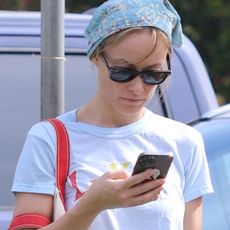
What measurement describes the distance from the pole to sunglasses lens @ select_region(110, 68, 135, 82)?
29.3 inches

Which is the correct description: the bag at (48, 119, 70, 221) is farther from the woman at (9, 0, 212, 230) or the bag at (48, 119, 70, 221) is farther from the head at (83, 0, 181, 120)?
the head at (83, 0, 181, 120)

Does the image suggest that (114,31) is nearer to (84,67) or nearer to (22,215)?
(22,215)

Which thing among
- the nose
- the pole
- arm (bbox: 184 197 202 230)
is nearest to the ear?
the nose

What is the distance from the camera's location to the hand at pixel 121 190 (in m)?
2.59

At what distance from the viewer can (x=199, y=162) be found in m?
2.91

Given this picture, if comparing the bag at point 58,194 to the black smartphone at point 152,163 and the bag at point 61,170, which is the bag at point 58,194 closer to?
the bag at point 61,170

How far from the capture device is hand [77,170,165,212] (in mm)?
2588

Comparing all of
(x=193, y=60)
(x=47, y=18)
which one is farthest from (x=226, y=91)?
(x=47, y=18)

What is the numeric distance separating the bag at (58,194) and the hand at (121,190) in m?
0.13

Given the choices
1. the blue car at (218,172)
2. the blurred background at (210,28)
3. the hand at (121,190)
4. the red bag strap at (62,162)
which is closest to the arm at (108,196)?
Answer: the hand at (121,190)

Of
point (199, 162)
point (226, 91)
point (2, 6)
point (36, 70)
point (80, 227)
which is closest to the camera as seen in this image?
point (80, 227)

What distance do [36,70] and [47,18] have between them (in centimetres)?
91

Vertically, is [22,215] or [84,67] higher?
[84,67]

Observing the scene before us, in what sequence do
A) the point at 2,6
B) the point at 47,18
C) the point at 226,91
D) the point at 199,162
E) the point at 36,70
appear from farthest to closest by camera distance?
1. the point at 226,91
2. the point at 2,6
3. the point at 36,70
4. the point at 47,18
5. the point at 199,162
